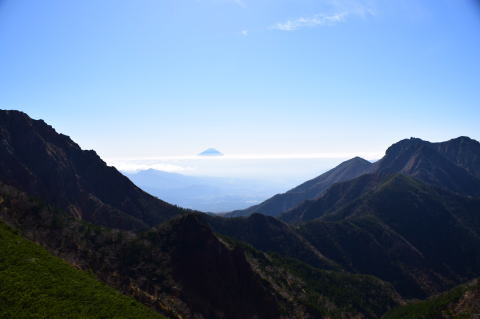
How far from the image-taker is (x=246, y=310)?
9262cm

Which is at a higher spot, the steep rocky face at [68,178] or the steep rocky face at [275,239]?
the steep rocky face at [68,178]

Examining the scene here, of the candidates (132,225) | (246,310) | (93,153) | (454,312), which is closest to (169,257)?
(246,310)

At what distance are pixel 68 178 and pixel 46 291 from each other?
135945mm

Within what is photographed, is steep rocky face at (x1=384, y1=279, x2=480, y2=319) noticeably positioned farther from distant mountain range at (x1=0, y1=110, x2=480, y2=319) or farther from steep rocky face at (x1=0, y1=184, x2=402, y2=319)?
steep rocky face at (x1=0, y1=184, x2=402, y2=319)

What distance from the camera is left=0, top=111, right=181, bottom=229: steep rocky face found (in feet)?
508

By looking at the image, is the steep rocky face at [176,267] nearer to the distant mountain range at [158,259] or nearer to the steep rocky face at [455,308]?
the distant mountain range at [158,259]

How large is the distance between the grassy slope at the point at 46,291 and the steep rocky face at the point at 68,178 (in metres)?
98.3

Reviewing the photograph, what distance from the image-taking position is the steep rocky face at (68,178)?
508 feet

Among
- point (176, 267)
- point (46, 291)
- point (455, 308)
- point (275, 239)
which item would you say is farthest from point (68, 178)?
point (455, 308)

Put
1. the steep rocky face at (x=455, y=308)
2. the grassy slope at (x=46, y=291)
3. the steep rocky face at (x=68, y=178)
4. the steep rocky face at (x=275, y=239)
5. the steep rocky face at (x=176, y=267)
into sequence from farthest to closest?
the steep rocky face at (x=275, y=239) → the steep rocky face at (x=68, y=178) → the steep rocky face at (x=455, y=308) → the steep rocky face at (x=176, y=267) → the grassy slope at (x=46, y=291)

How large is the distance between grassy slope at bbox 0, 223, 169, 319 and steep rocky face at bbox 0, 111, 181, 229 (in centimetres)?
9828

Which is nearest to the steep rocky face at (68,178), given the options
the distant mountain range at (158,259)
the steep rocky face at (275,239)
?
the distant mountain range at (158,259)

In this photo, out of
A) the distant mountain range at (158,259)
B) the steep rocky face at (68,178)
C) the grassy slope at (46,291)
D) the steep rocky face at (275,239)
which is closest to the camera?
the grassy slope at (46,291)

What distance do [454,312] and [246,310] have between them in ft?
209
